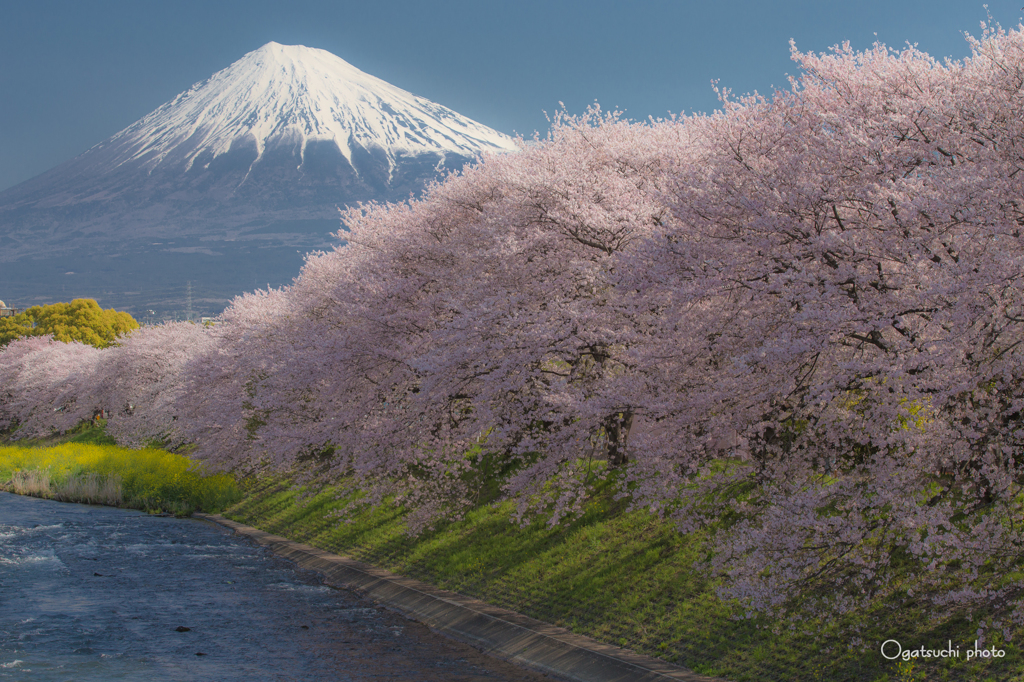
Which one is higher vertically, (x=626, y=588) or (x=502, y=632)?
(x=626, y=588)

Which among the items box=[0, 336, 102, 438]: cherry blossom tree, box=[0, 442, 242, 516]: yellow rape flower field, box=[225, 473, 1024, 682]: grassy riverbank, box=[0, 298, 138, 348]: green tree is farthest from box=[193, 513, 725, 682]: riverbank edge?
box=[0, 298, 138, 348]: green tree

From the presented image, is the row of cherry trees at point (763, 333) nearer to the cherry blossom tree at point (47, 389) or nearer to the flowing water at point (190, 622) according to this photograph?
the flowing water at point (190, 622)

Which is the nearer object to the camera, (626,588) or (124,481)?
(626,588)

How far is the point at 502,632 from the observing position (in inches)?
647

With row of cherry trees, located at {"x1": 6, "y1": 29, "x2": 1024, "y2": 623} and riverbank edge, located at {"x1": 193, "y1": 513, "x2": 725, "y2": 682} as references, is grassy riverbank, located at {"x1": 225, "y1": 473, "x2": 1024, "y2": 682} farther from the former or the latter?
row of cherry trees, located at {"x1": 6, "y1": 29, "x2": 1024, "y2": 623}

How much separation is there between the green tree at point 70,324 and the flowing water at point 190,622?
201 feet

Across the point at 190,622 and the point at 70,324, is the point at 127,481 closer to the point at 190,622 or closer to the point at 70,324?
the point at 190,622

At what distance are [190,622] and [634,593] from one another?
1025 cm

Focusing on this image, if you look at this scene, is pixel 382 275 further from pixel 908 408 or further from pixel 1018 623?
pixel 1018 623

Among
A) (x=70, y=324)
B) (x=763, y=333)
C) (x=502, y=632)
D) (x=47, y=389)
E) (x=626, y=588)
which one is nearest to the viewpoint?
(x=763, y=333)

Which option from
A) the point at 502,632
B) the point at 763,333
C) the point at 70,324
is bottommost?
the point at 502,632

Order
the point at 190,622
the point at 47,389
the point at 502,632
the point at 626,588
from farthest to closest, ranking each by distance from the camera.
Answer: the point at 47,389, the point at 190,622, the point at 502,632, the point at 626,588

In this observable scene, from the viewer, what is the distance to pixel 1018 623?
10.3 meters

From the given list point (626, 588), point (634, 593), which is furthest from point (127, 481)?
point (634, 593)
